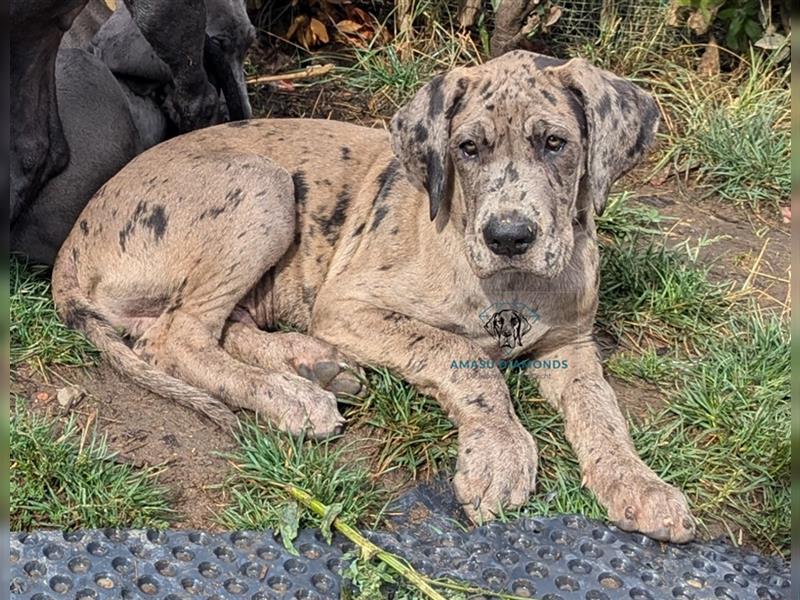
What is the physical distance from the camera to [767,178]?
6.83 meters

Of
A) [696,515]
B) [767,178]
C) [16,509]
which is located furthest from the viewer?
[767,178]

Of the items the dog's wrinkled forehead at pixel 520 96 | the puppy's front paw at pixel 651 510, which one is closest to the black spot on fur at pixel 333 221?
the dog's wrinkled forehead at pixel 520 96

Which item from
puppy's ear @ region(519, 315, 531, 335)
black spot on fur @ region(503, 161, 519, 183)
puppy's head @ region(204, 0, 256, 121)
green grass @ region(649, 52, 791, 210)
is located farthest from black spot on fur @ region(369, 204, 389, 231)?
green grass @ region(649, 52, 791, 210)

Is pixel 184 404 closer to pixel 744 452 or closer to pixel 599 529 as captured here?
pixel 599 529

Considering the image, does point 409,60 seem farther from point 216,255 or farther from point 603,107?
point 603,107

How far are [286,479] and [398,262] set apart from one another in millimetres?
1127

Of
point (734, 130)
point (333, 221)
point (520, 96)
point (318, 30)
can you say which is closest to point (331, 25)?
point (318, 30)

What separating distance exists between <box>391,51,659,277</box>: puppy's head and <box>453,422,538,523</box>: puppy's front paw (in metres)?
0.61

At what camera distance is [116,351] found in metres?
4.81

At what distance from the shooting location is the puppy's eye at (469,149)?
14.6 feet

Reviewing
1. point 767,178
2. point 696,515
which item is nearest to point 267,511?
point 696,515

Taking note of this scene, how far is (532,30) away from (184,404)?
415 cm

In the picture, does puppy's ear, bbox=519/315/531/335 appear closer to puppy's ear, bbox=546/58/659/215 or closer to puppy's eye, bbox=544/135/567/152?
puppy's ear, bbox=546/58/659/215

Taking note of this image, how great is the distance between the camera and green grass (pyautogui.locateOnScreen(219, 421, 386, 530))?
409 cm
